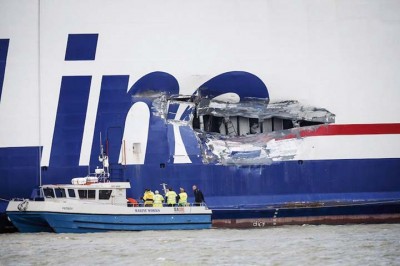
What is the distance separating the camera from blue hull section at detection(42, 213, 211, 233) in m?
25.0

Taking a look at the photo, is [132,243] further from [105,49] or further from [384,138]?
[384,138]

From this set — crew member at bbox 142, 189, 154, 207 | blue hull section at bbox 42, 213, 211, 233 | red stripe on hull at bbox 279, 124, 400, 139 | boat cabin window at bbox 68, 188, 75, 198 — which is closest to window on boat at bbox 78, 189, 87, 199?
boat cabin window at bbox 68, 188, 75, 198

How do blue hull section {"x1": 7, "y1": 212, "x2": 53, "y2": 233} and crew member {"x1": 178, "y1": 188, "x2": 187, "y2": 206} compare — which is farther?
crew member {"x1": 178, "y1": 188, "x2": 187, "y2": 206}

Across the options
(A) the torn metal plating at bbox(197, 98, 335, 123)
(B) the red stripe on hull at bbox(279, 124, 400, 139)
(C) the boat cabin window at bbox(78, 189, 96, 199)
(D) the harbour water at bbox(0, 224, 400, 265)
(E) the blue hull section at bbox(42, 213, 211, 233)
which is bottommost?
(D) the harbour water at bbox(0, 224, 400, 265)

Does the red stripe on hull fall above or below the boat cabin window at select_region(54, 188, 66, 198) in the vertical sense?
above

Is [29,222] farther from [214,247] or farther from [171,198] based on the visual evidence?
[214,247]

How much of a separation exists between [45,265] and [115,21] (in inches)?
379

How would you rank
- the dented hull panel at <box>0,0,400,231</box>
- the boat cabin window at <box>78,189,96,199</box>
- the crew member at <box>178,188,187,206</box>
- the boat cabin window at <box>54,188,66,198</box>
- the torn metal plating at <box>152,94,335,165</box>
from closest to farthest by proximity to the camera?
1. the boat cabin window at <box>78,189,96,199</box>
2. the boat cabin window at <box>54,188,66,198</box>
3. the crew member at <box>178,188,187,206</box>
4. the dented hull panel at <box>0,0,400,231</box>
5. the torn metal plating at <box>152,94,335,165</box>

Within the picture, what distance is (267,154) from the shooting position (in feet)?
89.0

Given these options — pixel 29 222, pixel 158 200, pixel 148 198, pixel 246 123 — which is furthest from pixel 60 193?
pixel 246 123

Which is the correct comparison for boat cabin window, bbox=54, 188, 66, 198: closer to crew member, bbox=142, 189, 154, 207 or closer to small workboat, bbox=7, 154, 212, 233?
small workboat, bbox=7, 154, 212, 233

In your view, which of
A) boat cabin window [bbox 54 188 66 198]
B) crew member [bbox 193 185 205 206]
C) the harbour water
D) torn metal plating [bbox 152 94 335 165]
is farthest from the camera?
torn metal plating [bbox 152 94 335 165]

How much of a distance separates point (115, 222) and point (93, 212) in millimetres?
634

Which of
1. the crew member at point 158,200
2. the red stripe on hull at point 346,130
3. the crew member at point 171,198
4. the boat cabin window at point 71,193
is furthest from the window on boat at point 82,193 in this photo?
the red stripe on hull at point 346,130
